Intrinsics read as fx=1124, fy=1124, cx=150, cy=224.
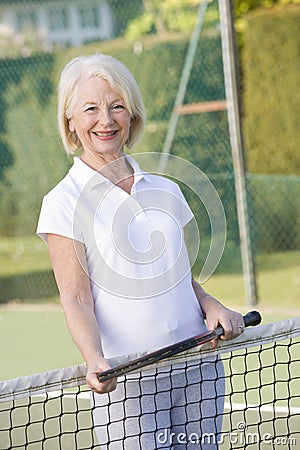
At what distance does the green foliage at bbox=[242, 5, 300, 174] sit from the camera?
35.6 feet

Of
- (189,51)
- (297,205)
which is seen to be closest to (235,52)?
(189,51)

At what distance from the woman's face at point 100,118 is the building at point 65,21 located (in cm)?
905

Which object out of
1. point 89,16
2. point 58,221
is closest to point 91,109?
point 58,221

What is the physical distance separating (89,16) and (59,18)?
1.43 ft

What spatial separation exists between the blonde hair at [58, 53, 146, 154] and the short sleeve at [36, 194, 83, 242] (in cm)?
25

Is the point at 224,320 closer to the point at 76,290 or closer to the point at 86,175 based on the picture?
the point at 76,290

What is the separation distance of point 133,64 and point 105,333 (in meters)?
7.46

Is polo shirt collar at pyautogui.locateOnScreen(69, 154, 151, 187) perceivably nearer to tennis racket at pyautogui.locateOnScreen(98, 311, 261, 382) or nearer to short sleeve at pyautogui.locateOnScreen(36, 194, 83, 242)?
short sleeve at pyautogui.locateOnScreen(36, 194, 83, 242)

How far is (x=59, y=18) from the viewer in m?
12.8

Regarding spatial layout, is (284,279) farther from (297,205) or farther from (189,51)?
(189,51)

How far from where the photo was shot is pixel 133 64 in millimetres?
9969

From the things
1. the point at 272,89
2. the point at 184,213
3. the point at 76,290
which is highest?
the point at 272,89

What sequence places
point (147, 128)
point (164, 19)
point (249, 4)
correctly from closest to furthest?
point (147, 128)
point (164, 19)
point (249, 4)

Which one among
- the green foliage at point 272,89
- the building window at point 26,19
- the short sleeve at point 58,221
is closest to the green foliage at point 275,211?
the green foliage at point 272,89
